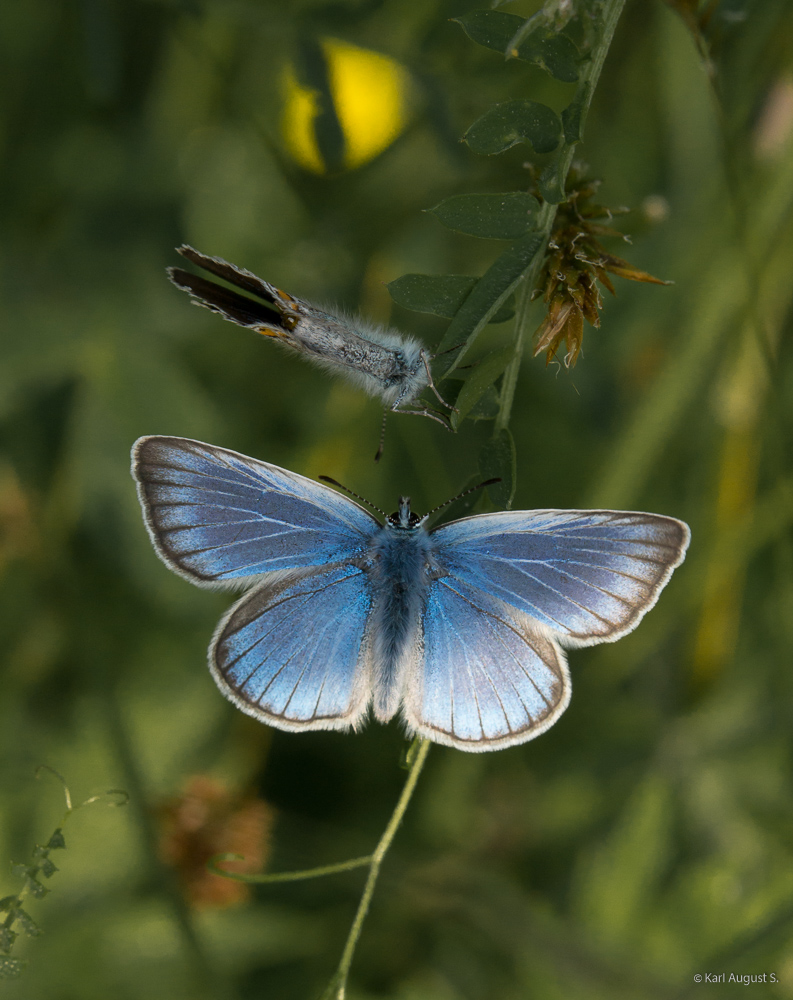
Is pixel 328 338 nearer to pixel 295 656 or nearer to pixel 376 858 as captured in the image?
pixel 295 656

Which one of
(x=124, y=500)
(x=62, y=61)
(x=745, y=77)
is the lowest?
(x=124, y=500)

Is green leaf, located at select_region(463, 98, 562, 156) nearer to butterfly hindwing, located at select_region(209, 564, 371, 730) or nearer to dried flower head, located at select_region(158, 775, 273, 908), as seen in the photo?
butterfly hindwing, located at select_region(209, 564, 371, 730)

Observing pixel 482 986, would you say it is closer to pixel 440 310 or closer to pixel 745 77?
pixel 440 310

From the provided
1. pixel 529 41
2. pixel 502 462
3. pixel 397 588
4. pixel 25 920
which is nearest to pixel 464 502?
pixel 502 462

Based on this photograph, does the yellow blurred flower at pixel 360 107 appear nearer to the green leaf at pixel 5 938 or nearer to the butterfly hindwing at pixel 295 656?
the butterfly hindwing at pixel 295 656

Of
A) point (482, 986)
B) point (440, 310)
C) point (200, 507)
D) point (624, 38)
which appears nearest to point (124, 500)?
point (200, 507)

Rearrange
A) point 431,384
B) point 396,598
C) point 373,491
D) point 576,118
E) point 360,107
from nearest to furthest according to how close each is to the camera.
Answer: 1. point 576,118
2. point 431,384
3. point 396,598
4. point 360,107
5. point 373,491

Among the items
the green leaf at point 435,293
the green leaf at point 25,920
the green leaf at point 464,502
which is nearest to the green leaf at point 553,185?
the green leaf at point 435,293

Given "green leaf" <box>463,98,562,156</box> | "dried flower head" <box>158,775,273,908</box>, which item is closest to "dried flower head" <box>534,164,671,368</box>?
"green leaf" <box>463,98,562,156</box>
